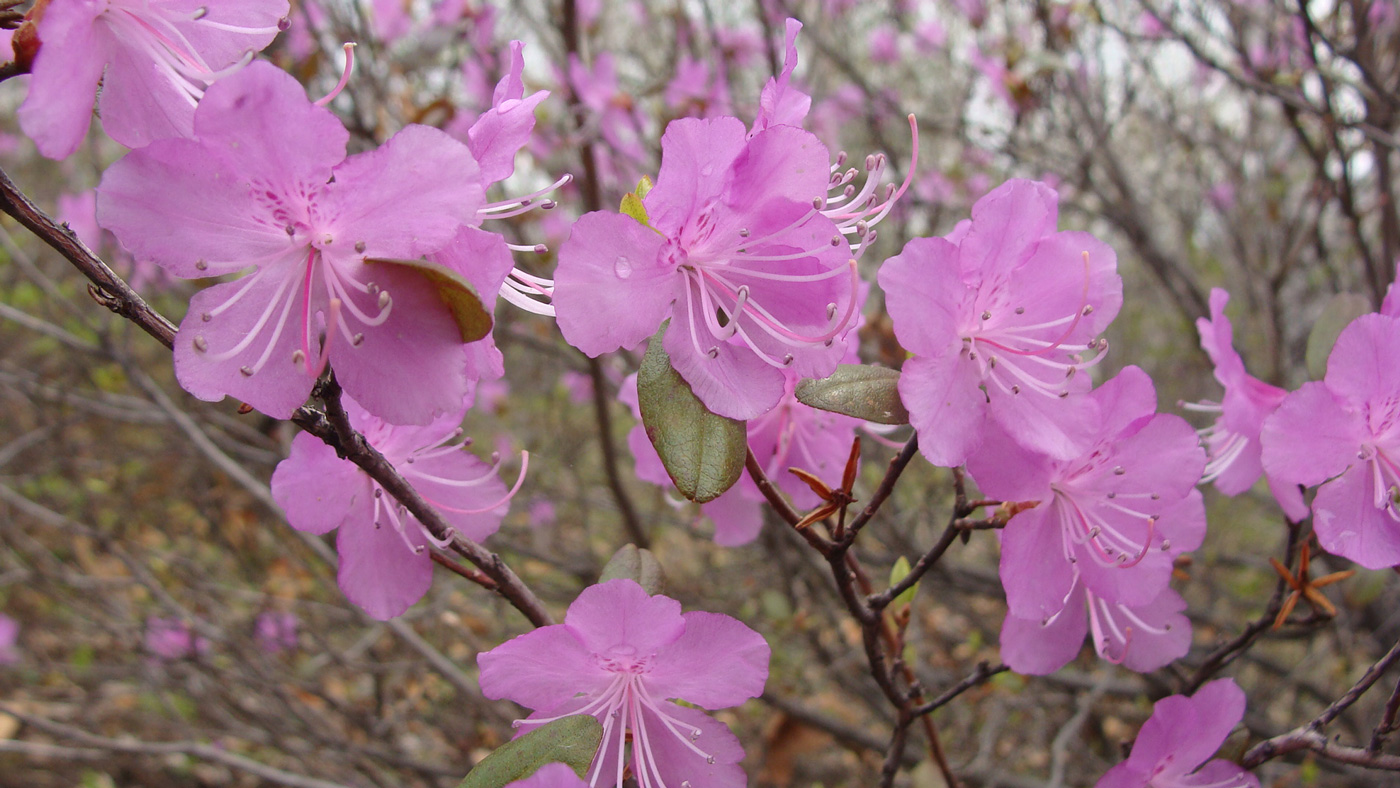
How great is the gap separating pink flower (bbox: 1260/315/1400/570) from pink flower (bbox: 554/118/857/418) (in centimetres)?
54

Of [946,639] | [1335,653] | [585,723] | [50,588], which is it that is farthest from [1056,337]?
[50,588]

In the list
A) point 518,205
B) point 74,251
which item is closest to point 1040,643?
point 518,205

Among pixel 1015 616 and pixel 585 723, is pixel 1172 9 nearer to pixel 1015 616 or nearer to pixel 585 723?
pixel 1015 616

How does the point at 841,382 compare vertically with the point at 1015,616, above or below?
A: above

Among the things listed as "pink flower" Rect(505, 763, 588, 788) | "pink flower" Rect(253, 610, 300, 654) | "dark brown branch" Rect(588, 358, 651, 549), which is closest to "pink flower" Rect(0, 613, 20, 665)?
"pink flower" Rect(253, 610, 300, 654)

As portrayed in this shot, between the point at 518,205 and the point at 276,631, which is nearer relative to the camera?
the point at 518,205

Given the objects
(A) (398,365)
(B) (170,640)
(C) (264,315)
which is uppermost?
(B) (170,640)

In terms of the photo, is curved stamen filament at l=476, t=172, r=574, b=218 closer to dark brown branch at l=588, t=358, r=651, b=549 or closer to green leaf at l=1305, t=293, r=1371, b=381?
green leaf at l=1305, t=293, r=1371, b=381

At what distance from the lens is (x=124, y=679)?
343 cm

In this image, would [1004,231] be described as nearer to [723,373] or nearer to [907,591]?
[723,373]

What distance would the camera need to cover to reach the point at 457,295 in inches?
27.4

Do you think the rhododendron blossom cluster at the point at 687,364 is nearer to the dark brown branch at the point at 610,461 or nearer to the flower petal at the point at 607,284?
the flower petal at the point at 607,284

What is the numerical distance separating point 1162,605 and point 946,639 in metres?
2.13

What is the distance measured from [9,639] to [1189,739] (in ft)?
16.2
